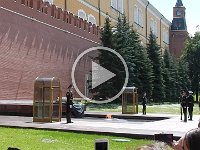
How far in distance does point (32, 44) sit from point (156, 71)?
19186 millimetres

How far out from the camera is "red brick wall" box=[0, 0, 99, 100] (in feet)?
68.9

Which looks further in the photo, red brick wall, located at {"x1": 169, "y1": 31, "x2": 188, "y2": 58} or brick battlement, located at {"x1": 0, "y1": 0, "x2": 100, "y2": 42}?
red brick wall, located at {"x1": 169, "y1": 31, "x2": 188, "y2": 58}

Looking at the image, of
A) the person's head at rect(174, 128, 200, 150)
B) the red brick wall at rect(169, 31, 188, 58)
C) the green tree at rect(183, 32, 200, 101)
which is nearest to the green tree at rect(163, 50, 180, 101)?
the green tree at rect(183, 32, 200, 101)

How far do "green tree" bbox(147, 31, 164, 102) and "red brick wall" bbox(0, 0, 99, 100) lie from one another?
11.5 metres

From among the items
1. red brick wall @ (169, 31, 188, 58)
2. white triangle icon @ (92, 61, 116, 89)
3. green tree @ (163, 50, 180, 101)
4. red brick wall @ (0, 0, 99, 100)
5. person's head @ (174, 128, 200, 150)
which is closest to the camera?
person's head @ (174, 128, 200, 150)

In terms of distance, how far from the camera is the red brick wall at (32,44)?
21.0 metres

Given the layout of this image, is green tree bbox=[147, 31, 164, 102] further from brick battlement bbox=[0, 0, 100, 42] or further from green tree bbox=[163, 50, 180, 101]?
brick battlement bbox=[0, 0, 100, 42]

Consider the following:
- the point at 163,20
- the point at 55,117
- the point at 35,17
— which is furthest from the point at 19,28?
the point at 163,20

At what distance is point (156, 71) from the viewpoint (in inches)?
1593

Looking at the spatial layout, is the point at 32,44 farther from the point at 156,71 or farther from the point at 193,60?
the point at 193,60

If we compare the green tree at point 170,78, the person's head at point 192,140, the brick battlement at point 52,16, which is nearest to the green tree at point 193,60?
the green tree at point 170,78

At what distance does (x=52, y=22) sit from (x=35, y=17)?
2.26 metres

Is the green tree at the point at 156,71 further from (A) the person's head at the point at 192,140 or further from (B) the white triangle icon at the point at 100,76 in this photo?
(A) the person's head at the point at 192,140
